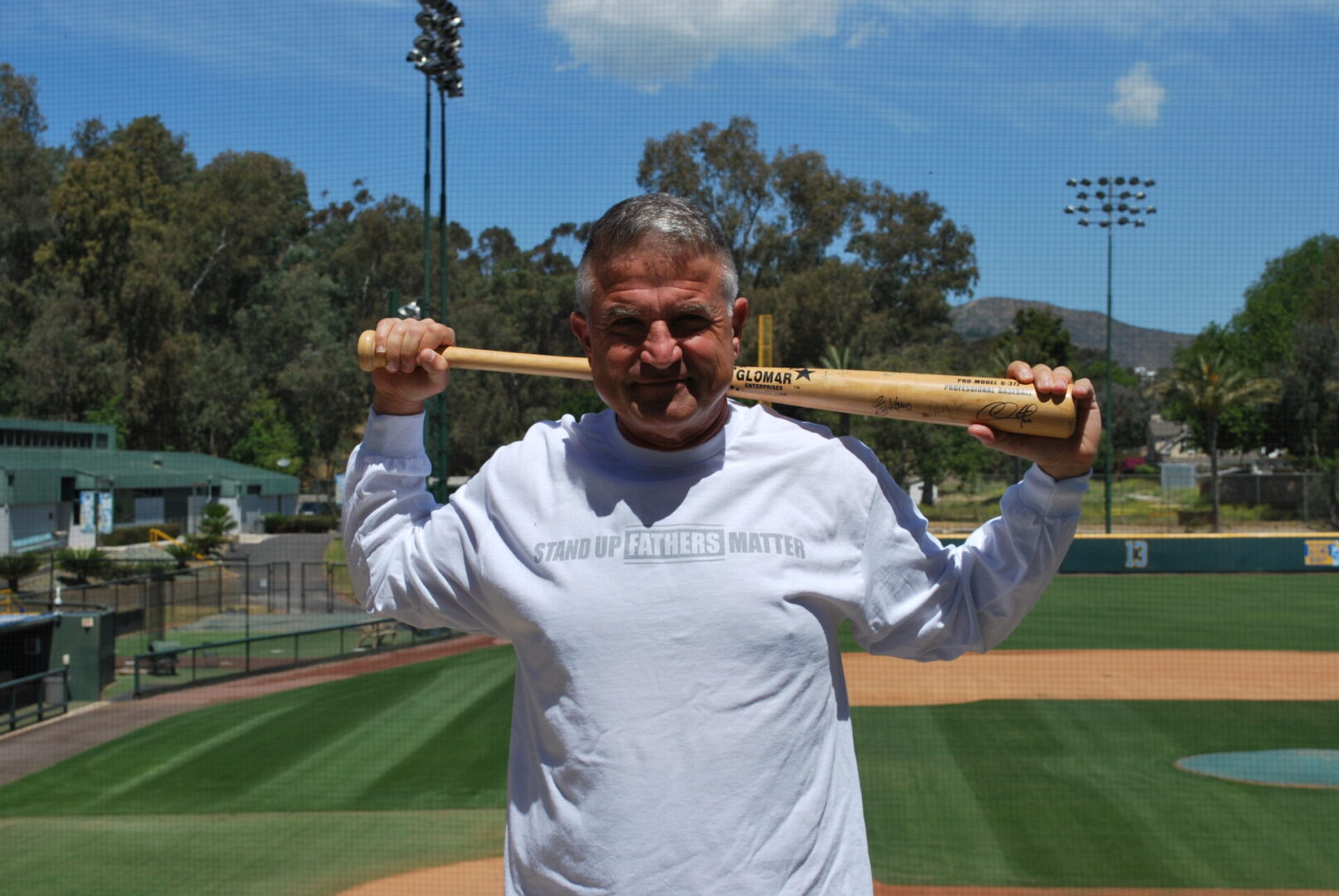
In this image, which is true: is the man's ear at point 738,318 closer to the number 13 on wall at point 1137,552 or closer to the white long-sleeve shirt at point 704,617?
the white long-sleeve shirt at point 704,617

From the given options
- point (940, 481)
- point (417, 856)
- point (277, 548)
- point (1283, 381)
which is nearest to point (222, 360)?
point (277, 548)

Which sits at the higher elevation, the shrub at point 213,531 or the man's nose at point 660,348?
the man's nose at point 660,348

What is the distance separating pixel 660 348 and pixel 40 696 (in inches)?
461

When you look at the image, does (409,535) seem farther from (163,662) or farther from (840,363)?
(163,662)

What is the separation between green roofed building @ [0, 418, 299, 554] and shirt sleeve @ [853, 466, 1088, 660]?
73.0 feet

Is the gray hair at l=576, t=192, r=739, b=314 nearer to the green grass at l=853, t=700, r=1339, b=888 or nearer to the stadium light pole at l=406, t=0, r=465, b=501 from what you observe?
the green grass at l=853, t=700, r=1339, b=888

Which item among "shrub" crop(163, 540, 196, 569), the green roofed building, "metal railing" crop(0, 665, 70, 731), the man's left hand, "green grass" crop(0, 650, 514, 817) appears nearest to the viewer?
the man's left hand

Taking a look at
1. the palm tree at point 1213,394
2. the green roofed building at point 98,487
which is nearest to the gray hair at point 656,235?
the palm tree at point 1213,394

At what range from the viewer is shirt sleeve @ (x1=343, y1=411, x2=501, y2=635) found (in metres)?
1.33

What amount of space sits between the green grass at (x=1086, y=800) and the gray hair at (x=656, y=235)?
227 inches

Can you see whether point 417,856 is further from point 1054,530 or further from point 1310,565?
point 1310,565

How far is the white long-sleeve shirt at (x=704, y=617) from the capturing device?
45.9 inches

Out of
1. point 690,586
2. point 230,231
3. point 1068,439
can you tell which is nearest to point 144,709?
point 690,586
